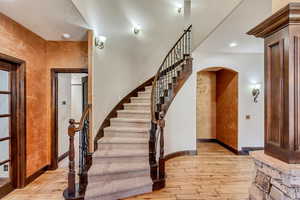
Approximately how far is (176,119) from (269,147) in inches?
133

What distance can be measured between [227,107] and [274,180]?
472 cm

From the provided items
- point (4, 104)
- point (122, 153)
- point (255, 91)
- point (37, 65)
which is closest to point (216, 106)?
point (255, 91)

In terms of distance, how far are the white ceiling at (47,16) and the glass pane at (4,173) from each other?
2378 mm

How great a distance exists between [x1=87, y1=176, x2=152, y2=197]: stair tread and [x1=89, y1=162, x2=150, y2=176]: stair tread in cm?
15

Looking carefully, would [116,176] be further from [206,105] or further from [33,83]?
[206,105]

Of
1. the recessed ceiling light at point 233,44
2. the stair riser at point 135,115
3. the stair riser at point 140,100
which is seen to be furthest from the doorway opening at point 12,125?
the recessed ceiling light at point 233,44

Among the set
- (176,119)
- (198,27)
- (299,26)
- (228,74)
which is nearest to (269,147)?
(299,26)

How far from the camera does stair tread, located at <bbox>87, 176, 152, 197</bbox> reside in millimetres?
2941

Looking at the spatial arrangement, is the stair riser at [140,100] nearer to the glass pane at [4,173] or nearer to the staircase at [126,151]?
the staircase at [126,151]

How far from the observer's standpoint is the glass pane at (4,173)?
3.16 meters

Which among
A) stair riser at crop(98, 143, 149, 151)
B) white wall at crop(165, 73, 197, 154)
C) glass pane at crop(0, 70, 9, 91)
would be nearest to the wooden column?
stair riser at crop(98, 143, 149, 151)

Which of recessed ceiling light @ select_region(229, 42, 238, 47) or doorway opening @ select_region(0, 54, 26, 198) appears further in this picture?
recessed ceiling light @ select_region(229, 42, 238, 47)

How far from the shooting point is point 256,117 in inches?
218

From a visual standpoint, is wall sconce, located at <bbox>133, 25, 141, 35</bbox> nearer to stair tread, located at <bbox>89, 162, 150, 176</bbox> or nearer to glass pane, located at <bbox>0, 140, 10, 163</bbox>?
stair tread, located at <bbox>89, 162, 150, 176</bbox>
